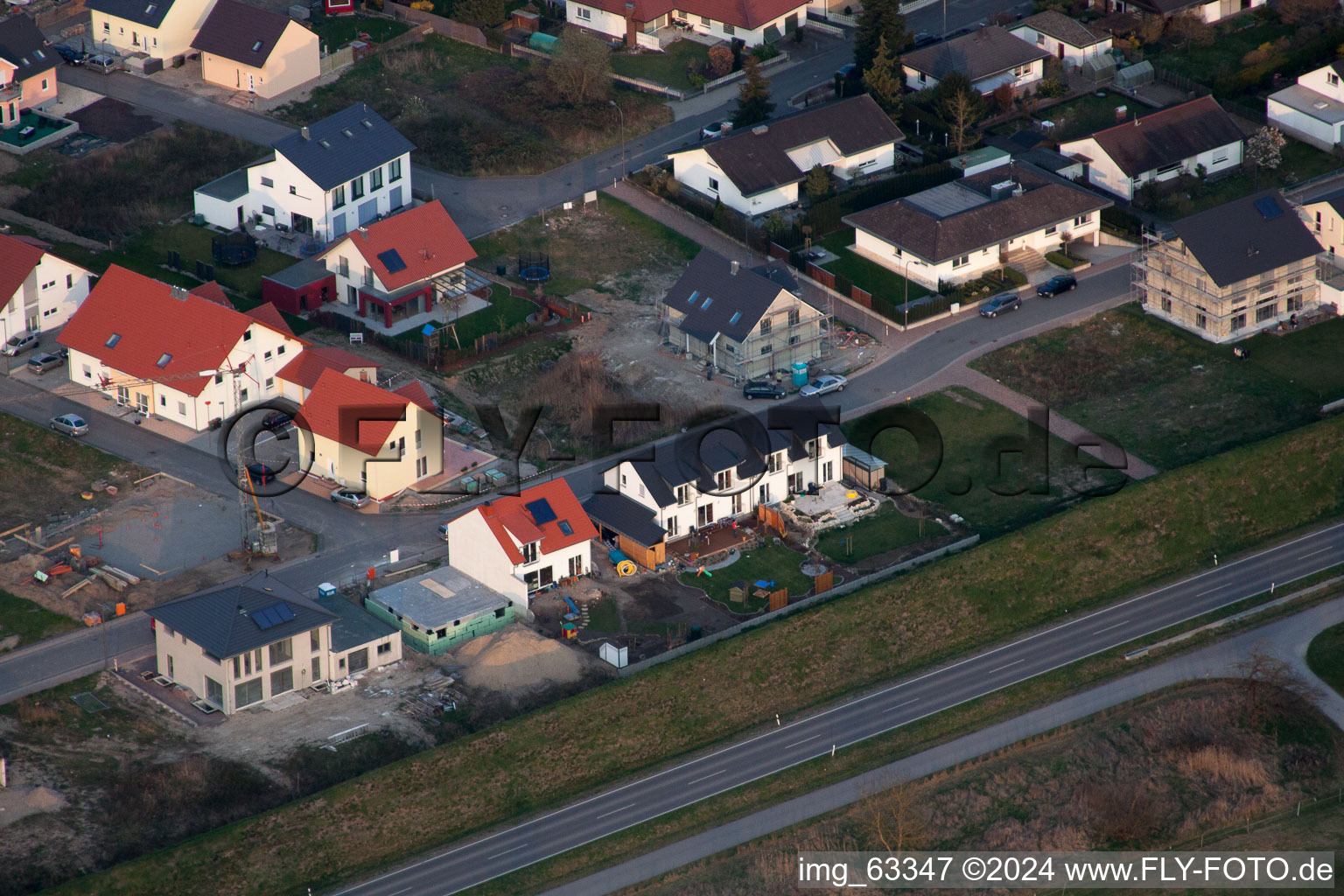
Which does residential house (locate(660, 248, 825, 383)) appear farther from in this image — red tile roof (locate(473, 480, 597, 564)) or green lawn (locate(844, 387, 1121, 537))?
red tile roof (locate(473, 480, 597, 564))

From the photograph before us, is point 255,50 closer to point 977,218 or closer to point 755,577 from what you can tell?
point 977,218

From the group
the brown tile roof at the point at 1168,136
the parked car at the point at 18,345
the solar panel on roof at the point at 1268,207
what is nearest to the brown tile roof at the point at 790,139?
the brown tile roof at the point at 1168,136

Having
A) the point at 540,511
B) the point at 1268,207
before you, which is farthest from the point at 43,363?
the point at 1268,207

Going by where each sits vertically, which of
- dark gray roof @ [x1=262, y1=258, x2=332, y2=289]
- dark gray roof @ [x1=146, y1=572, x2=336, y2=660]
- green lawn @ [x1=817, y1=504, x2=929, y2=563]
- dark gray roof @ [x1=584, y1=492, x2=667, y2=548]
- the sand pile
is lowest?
the sand pile

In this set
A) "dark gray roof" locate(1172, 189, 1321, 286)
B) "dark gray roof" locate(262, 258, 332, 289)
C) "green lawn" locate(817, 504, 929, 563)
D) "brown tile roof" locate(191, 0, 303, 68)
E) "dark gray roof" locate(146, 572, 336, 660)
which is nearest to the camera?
"dark gray roof" locate(146, 572, 336, 660)

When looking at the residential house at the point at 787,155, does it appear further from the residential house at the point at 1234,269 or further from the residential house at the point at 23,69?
the residential house at the point at 23,69

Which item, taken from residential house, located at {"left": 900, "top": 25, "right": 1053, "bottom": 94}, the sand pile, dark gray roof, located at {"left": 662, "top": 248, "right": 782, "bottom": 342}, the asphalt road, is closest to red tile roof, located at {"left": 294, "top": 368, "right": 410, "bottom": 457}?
the sand pile
